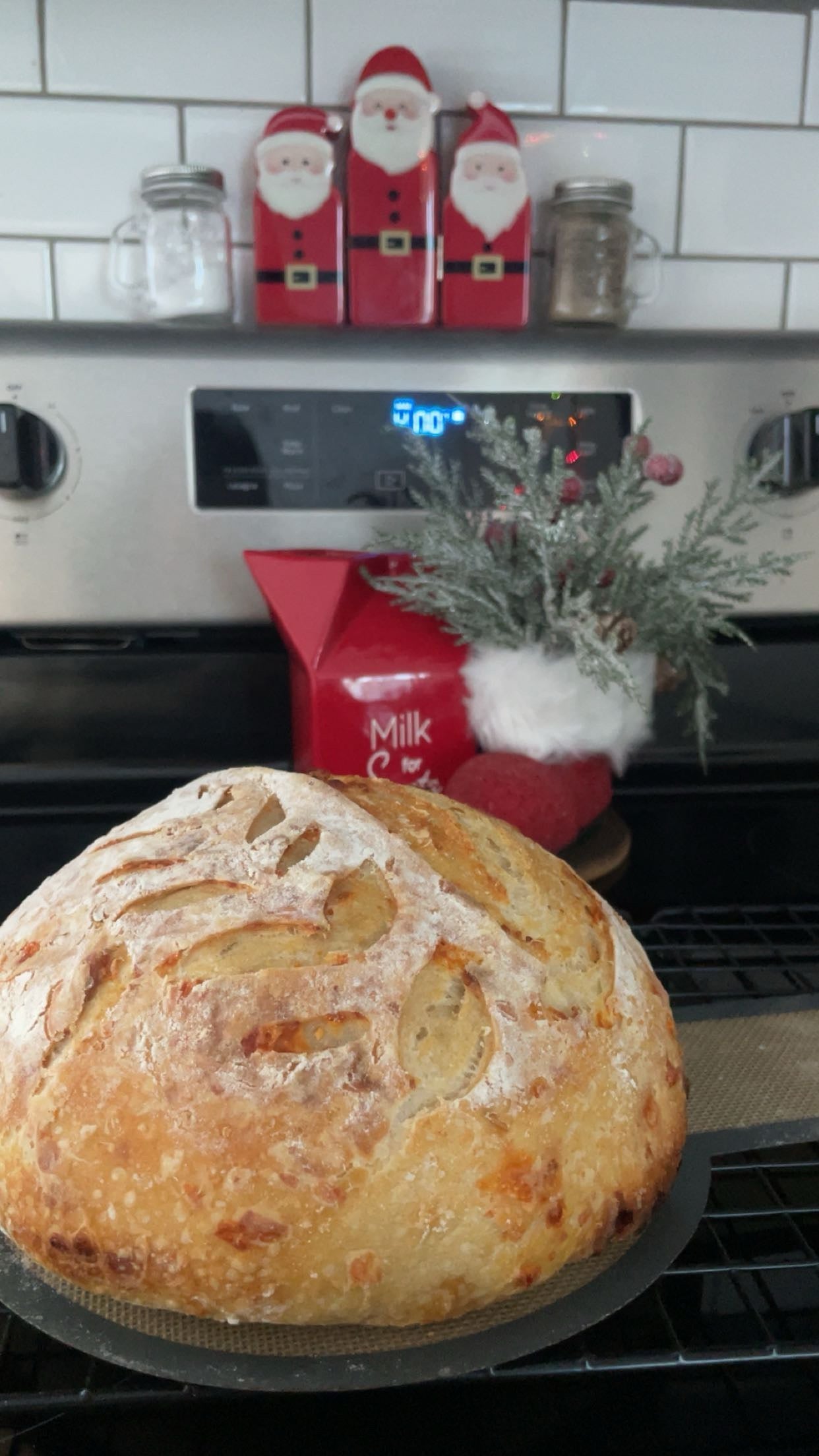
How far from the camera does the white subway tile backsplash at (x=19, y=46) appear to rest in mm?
1023

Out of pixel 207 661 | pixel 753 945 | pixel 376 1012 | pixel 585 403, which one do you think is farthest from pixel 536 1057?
pixel 585 403

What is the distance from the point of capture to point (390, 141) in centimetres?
102

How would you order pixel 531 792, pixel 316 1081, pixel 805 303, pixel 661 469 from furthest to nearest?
pixel 805 303 → pixel 661 469 → pixel 531 792 → pixel 316 1081

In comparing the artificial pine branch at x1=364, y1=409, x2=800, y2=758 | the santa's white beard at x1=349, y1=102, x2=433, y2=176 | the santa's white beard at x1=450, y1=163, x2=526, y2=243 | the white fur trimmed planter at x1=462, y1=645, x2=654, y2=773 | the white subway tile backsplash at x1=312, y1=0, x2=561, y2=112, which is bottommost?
the white fur trimmed planter at x1=462, y1=645, x2=654, y2=773

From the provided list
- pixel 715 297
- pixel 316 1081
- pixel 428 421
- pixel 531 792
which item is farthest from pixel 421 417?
pixel 316 1081

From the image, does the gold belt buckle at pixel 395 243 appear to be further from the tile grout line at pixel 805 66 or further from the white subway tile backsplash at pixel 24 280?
the tile grout line at pixel 805 66

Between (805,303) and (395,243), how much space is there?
1.64 feet

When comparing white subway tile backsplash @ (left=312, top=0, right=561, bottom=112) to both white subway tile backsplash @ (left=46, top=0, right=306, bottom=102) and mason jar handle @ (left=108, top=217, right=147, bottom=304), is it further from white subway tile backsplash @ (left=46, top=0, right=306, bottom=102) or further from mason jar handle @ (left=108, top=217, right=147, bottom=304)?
mason jar handle @ (left=108, top=217, right=147, bottom=304)

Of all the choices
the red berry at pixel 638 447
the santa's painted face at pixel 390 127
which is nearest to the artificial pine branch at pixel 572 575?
the red berry at pixel 638 447

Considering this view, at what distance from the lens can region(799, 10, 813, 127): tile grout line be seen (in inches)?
44.1

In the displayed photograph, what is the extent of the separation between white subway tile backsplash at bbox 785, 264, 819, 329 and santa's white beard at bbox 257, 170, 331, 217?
0.55m

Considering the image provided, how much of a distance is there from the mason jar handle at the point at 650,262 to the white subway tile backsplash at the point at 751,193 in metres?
0.04

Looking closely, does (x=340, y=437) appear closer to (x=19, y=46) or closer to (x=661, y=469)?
(x=661, y=469)

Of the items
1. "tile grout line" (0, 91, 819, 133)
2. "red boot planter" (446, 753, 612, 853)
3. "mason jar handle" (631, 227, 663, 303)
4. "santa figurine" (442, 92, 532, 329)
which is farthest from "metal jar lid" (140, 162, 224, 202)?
"red boot planter" (446, 753, 612, 853)
